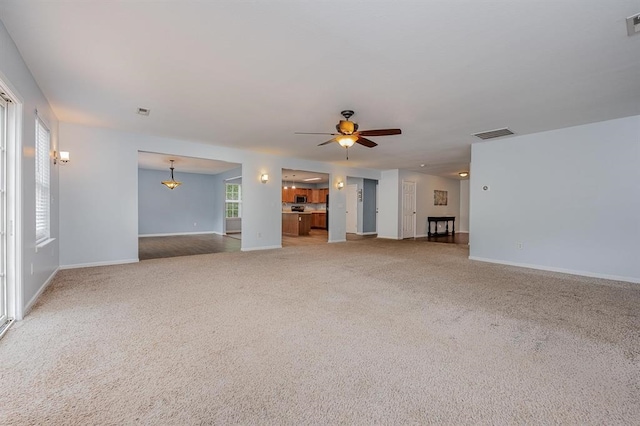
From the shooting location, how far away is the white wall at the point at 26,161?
252 centimetres

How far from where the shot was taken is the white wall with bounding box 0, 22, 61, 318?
2.52 metres

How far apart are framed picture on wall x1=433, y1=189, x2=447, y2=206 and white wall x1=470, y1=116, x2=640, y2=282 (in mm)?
5257

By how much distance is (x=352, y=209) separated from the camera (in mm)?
11672

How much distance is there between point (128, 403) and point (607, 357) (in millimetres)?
3276

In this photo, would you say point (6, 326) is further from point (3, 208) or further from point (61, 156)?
point (61, 156)

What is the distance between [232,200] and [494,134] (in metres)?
8.81

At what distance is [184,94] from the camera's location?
366 centimetres

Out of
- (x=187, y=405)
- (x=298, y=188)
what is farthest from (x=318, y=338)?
(x=298, y=188)

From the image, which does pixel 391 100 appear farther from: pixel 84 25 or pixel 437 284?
pixel 84 25

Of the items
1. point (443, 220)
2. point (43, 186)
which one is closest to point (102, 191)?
point (43, 186)

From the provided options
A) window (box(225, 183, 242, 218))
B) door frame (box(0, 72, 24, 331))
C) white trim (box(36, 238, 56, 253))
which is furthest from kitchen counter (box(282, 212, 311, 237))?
door frame (box(0, 72, 24, 331))

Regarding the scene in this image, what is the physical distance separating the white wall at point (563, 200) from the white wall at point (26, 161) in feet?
23.2

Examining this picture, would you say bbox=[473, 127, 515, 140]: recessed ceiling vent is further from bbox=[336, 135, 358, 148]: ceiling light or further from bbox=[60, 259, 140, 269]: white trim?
bbox=[60, 259, 140, 269]: white trim

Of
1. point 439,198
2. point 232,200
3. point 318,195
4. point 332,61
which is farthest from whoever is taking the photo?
point 318,195
